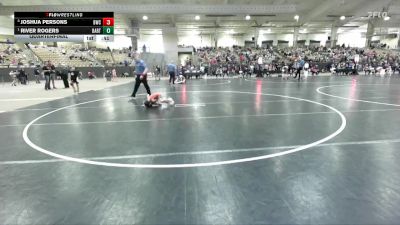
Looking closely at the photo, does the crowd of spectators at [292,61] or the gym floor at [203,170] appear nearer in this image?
the gym floor at [203,170]

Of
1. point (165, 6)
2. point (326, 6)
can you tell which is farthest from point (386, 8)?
point (165, 6)

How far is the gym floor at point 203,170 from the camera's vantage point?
2512 millimetres

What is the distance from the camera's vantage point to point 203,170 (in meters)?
3.49

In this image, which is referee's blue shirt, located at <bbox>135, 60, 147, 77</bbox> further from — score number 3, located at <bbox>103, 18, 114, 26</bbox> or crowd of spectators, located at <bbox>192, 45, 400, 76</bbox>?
crowd of spectators, located at <bbox>192, 45, 400, 76</bbox>

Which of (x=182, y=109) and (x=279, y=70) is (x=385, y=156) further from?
(x=279, y=70)

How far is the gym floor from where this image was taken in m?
2.51

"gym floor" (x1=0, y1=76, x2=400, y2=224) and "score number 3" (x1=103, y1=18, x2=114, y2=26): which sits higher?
"score number 3" (x1=103, y1=18, x2=114, y2=26)
